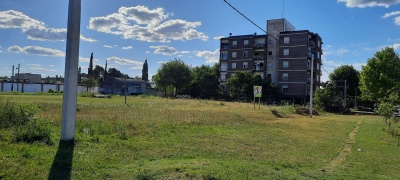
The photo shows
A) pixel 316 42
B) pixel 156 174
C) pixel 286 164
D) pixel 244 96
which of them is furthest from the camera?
pixel 316 42

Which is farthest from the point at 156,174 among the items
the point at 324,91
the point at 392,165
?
the point at 324,91

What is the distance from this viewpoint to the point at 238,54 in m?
77.4

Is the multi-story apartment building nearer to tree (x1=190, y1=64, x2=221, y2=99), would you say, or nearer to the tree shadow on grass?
tree (x1=190, y1=64, x2=221, y2=99)

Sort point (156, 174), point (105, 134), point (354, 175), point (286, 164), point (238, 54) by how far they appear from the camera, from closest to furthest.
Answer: point (156, 174), point (354, 175), point (286, 164), point (105, 134), point (238, 54)

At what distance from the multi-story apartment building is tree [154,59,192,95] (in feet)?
33.3

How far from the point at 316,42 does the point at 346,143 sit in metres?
62.1

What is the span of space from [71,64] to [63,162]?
3.69 metres

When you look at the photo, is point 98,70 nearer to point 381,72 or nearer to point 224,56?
point 224,56

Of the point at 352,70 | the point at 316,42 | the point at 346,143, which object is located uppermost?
the point at 316,42

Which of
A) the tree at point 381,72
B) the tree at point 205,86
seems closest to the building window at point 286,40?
the tree at point 205,86

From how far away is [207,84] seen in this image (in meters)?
73.9

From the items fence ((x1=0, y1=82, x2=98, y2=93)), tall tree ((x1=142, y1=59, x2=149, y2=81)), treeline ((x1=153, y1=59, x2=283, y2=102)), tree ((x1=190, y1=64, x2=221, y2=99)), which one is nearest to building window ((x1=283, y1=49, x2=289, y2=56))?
treeline ((x1=153, y1=59, x2=283, y2=102))

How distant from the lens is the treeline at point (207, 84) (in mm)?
65750

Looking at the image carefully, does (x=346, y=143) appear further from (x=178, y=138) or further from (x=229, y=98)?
(x=229, y=98)
